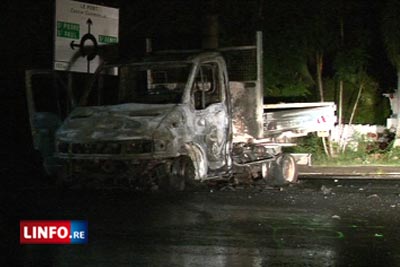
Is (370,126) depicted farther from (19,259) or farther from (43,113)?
(19,259)

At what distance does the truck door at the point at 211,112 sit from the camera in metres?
13.4

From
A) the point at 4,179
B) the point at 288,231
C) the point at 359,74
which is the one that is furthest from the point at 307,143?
the point at 288,231

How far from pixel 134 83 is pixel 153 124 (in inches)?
86.8

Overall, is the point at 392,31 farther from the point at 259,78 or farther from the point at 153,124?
the point at 153,124

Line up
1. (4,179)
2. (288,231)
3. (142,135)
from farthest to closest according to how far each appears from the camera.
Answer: (4,179) → (142,135) → (288,231)

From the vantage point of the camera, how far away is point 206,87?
13.7 metres

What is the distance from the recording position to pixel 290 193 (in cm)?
1405

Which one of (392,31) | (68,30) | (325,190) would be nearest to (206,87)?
(325,190)

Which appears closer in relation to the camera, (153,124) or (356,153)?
(153,124)

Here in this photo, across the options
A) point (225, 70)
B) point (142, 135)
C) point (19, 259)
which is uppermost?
point (225, 70)

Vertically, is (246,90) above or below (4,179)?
above

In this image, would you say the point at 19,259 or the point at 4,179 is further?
the point at 4,179

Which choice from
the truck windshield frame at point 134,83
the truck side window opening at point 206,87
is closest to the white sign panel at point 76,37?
the truck windshield frame at point 134,83

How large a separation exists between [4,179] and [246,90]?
5834 mm
